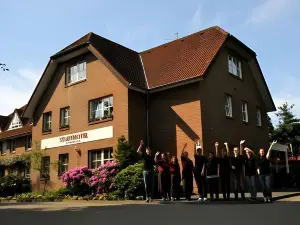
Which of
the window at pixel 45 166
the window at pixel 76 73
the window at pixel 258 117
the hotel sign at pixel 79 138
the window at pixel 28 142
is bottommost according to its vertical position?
the window at pixel 45 166

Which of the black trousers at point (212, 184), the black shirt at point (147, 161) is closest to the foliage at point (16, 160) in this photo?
the black shirt at point (147, 161)

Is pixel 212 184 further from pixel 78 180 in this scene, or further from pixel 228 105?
pixel 228 105

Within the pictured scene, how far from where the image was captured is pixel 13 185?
24.8 metres

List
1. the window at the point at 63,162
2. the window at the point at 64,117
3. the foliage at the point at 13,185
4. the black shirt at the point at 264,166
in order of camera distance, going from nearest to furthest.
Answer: the black shirt at the point at 264,166 < the window at the point at 63,162 < the window at the point at 64,117 < the foliage at the point at 13,185

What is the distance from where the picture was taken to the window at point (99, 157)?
66.9 ft

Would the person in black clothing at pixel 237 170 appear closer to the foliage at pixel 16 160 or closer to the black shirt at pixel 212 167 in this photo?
the black shirt at pixel 212 167

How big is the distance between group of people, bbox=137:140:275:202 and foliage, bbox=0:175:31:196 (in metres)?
14.5

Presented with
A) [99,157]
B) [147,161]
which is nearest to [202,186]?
[147,161]

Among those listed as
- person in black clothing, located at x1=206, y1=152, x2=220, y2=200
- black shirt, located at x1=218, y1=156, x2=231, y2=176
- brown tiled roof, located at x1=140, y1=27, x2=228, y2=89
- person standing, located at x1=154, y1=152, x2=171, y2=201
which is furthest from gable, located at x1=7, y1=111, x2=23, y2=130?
black shirt, located at x1=218, y1=156, x2=231, y2=176

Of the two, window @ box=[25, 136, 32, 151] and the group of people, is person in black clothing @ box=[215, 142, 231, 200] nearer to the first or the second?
the group of people

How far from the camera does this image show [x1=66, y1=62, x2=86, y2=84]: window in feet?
75.7

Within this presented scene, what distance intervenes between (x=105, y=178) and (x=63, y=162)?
21.2 ft

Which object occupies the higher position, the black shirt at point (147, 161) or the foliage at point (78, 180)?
the black shirt at point (147, 161)

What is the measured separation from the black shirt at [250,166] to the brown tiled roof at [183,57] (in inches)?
253
